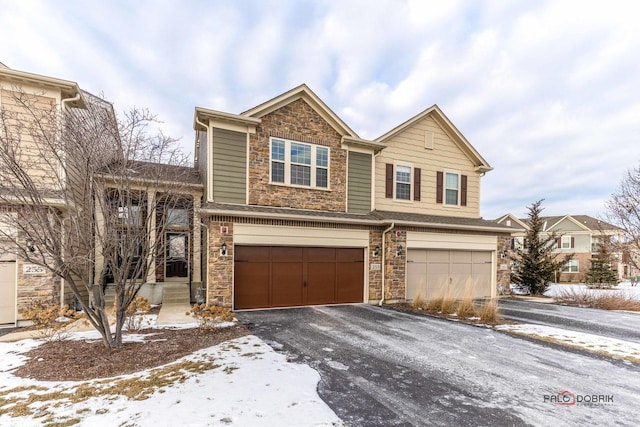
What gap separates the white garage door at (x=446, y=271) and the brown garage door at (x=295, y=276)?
7.63 feet

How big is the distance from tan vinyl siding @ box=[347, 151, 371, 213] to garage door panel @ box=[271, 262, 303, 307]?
3305 millimetres

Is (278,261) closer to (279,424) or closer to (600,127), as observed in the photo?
(279,424)

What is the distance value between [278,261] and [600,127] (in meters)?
20.9

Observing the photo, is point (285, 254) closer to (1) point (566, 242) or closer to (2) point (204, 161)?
(2) point (204, 161)

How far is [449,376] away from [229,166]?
851cm

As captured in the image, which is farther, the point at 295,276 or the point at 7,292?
the point at 295,276

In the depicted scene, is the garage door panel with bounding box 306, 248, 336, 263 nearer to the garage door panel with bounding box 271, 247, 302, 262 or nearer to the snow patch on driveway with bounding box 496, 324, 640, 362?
the garage door panel with bounding box 271, 247, 302, 262

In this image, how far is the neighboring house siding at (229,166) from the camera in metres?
10.0

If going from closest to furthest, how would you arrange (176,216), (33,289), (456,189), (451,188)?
(176,216) → (33,289) → (451,188) → (456,189)

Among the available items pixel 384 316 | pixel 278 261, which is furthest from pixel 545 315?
pixel 278 261

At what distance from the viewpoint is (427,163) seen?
13922mm

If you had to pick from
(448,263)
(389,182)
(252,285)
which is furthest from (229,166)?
(448,263)

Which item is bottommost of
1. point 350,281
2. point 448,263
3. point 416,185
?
point 350,281

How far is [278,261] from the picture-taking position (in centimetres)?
1047
